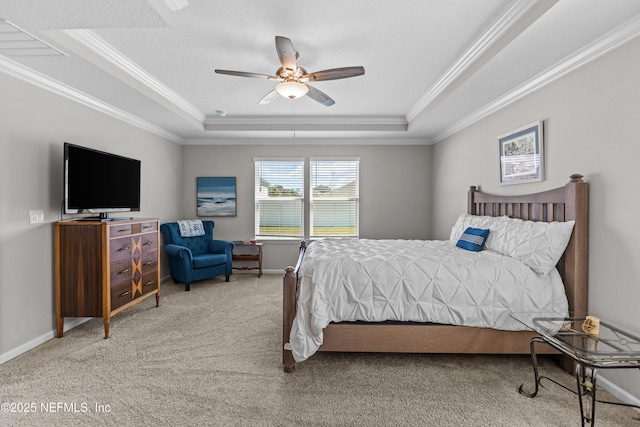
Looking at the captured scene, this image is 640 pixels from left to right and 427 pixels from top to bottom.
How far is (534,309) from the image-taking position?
2375mm

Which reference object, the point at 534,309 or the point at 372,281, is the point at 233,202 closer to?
the point at 372,281

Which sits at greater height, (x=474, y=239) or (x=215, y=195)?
(x=215, y=195)

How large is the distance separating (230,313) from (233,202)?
2.54 m

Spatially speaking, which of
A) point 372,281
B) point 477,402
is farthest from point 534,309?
point 372,281

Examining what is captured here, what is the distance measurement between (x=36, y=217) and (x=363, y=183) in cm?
451

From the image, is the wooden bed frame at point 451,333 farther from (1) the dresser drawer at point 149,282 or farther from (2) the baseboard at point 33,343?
(2) the baseboard at point 33,343

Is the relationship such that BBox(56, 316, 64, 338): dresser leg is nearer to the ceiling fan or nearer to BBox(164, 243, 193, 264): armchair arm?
BBox(164, 243, 193, 264): armchair arm

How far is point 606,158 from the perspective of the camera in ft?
7.43

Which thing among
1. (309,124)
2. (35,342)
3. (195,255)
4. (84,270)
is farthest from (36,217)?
(309,124)

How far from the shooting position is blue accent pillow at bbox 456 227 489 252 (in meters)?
3.14

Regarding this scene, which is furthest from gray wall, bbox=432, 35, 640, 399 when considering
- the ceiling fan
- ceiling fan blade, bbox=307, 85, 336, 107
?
ceiling fan blade, bbox=307, 85, 336, 107

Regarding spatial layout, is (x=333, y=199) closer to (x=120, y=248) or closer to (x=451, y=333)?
Answer: (x=120, y=248)

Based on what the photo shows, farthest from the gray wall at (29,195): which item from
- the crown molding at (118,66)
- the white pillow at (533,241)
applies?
the white pillow at (533,241)

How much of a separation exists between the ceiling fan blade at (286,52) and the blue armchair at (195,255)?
10.6 feet
